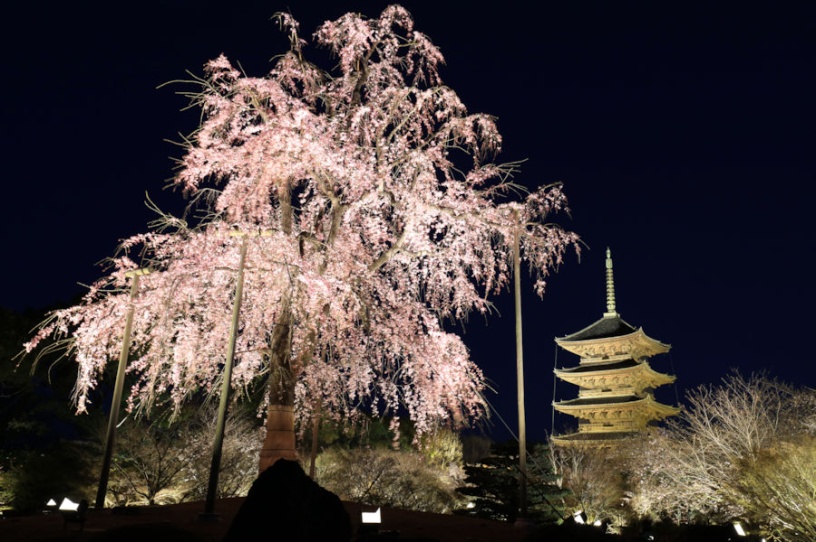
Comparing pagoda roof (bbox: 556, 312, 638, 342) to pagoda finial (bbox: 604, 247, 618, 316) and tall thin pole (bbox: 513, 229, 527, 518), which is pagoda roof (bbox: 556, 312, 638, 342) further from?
tall thin pole (bbox: 513, 229, 527, 518)

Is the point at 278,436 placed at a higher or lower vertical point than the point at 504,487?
higher

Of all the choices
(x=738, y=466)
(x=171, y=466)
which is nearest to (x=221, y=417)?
(x=171, y=466)

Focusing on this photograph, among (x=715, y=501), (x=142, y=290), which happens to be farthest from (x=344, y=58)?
(x=715, y=501)

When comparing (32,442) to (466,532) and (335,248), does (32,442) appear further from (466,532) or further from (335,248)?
(466,532)

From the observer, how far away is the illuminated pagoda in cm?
4181

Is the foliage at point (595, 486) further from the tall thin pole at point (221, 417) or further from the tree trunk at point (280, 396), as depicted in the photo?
the tall thin pole at point (221, 417)

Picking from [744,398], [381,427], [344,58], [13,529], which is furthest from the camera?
[381,427]

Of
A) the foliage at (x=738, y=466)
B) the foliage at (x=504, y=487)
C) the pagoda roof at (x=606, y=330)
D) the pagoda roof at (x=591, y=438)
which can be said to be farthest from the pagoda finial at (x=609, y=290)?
the foliage at (x=504, y=487)

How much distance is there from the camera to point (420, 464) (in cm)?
2922

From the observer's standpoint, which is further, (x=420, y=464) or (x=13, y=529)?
(x=420, y=464)

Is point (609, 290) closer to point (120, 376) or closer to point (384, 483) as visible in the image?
point (384, 483)

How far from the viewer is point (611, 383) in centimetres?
4394

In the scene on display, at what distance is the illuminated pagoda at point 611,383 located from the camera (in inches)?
1646

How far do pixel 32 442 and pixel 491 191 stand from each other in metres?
23.6
